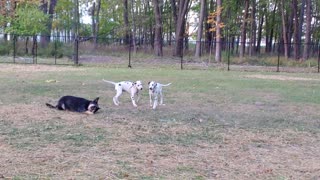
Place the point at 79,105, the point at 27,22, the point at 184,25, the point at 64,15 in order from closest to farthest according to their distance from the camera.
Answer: the point at 79,105, the point at 27,22, the point at 184,25, the point at 64,15

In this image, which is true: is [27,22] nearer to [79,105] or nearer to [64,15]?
[64,15]

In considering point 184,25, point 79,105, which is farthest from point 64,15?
point 79,105

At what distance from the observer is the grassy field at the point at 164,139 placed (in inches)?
204

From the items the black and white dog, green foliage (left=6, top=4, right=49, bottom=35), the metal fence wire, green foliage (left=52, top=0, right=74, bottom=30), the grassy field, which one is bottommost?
the grassy field

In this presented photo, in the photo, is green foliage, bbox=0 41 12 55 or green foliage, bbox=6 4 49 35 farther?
green foliage, bbox=6 4 49 35

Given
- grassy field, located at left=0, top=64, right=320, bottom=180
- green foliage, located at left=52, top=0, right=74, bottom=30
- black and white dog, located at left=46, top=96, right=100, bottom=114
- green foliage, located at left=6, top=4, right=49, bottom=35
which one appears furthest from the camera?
green foliage, located at left=52, top=0, right=74, bottom=30

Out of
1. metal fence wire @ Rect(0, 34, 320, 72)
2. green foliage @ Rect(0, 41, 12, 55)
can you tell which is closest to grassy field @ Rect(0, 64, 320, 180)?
metal fence wire @ Rect(0, 34, 320, 72)

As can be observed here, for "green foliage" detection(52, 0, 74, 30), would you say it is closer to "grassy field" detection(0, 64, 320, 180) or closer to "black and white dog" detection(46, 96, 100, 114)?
"grassy field" detection(0, 64, 320, 180)

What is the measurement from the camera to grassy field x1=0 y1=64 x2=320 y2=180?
5.18 metres

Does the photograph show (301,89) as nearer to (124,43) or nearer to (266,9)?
(124,43)

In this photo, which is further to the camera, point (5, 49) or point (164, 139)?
point (5, 49)

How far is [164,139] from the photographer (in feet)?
22.6

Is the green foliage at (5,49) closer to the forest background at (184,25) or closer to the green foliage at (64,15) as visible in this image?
the forest background at (184,25)

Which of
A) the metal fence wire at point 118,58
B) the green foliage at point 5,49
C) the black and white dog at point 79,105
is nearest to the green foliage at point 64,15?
the metal fence wire at point 118,58
